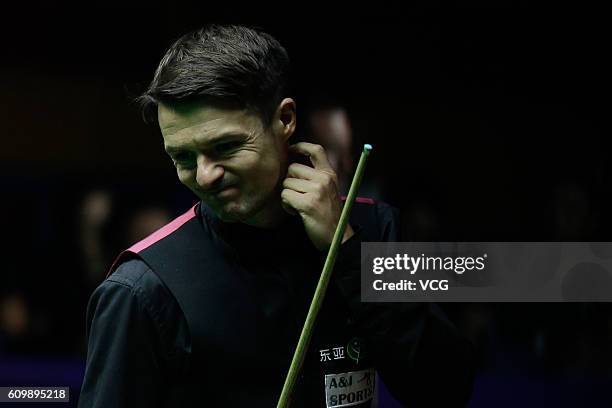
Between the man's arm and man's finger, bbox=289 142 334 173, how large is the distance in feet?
1.09

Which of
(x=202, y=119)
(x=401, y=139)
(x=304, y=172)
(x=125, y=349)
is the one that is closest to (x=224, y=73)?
(x=202, y=119)

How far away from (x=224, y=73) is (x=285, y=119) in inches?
6.1

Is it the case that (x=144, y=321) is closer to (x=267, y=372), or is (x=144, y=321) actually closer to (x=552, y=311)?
(x=267, y=372)

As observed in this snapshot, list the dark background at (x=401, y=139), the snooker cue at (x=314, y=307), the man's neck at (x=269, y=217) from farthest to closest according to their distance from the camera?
the dark background at (x=401, y=139) < the man's neck at (x=269, y=217) < the snooker cue at (x=314, y=307)

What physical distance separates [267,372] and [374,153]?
5.38ft

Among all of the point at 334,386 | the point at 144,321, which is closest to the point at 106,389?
the point at 144,321

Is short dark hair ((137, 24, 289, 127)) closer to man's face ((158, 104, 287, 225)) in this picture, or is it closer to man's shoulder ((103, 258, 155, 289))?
man's face ((158, 104, 287, 225))

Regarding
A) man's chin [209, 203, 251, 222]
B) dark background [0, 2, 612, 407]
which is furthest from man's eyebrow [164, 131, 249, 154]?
dark background [0, 2, 612, 407]

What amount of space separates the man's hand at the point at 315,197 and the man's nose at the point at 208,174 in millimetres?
119

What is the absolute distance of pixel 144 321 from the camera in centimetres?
151

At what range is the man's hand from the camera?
1578mm

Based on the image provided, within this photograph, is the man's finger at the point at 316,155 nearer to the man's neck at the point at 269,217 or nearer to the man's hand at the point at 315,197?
the man's hand at the point at 315,197

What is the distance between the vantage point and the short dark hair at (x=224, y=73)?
5.04 feet

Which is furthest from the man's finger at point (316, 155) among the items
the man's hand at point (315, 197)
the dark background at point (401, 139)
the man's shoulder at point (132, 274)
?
the dark background at point (401, 139)
